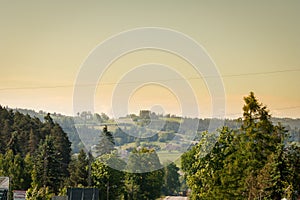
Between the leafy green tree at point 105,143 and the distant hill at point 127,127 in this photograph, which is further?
the leafy green tree at point 105,143

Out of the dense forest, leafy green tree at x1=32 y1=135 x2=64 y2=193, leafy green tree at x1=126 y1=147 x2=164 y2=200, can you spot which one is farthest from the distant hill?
leafy green tree at x1=32 y1=135 x2=64 y2=193

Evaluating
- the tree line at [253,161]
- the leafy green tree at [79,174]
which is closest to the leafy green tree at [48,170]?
the leafy green tree at [79,174]

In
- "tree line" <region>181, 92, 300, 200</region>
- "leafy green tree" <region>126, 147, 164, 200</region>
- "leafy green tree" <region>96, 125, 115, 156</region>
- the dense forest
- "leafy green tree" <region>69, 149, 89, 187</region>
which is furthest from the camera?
"leafy green tree" <region>96, 125, 115, 156</region>

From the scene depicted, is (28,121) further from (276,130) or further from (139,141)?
(276,130)

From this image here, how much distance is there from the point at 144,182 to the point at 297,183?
2338 inches

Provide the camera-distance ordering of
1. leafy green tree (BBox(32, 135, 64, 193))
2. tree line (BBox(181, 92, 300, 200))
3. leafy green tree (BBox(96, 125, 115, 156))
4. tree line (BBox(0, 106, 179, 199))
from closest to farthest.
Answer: tree line (BBox(181, 92, 300, 200))
tree line (BBox(0, 106, 179, 199))
leafy green tree (BBox(32, 135, 64, 193))
leafy green tree (BBox(96, 125, 115, 156))

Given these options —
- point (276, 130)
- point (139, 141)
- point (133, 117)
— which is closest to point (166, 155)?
point (139, 141)

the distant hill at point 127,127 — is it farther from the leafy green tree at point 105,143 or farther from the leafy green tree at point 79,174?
the leafy green tree at point 79,174

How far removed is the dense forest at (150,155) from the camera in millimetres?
73625

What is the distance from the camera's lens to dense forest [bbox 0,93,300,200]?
73.6 metres

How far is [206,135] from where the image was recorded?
325 ft

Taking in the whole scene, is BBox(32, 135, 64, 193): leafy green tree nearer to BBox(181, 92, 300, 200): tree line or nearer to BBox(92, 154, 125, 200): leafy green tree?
BBox(92, 154, 125, 200): leafy green tree

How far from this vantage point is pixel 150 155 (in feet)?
459

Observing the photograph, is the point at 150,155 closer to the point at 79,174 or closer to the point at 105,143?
the point at 105,143
